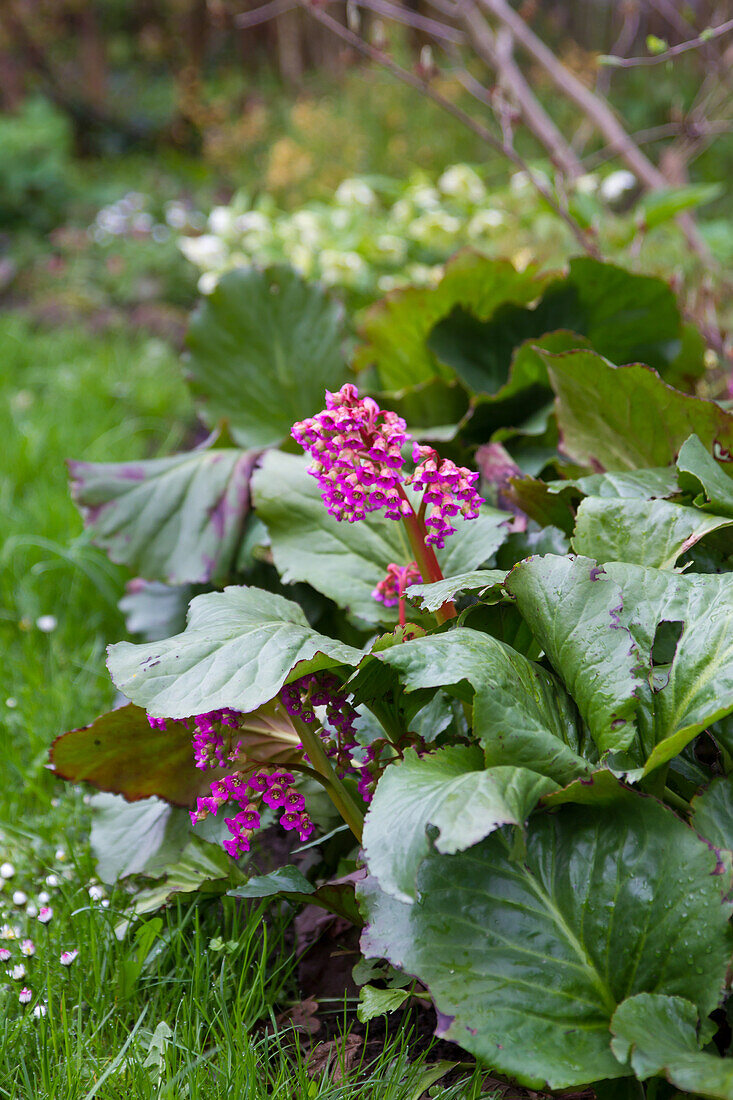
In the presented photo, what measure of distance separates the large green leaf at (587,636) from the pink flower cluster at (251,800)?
1.13 feet

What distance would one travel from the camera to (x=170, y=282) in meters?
4.54

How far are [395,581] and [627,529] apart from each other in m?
0.31

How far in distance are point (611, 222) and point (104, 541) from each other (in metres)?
2.19

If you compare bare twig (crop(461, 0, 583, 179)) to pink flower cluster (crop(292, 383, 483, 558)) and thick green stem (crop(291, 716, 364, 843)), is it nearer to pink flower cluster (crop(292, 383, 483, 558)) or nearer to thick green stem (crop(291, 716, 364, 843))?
pink flower cluster (crop(292, 383, 483, 558))

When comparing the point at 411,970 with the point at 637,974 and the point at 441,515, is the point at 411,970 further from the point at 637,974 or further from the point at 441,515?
the point at 441,515

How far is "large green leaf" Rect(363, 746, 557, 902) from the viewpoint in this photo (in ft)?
2.56

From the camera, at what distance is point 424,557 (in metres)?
1.13

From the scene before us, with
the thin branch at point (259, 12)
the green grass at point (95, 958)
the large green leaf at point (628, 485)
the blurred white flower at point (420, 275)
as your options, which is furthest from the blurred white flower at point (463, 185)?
the large green leaf at point (628, 485)

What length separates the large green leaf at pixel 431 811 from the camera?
78 cm

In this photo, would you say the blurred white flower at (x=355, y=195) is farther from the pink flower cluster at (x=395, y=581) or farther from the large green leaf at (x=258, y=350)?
the pink flower cluster at (x=395, y=581)

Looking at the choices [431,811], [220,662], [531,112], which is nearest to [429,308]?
[220,662]

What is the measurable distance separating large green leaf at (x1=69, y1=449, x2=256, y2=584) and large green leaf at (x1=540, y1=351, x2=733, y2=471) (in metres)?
0.58

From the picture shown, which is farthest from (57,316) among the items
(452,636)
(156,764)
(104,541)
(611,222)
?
(452,636)

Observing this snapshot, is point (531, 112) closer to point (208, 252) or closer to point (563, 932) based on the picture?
point (208, 252)
